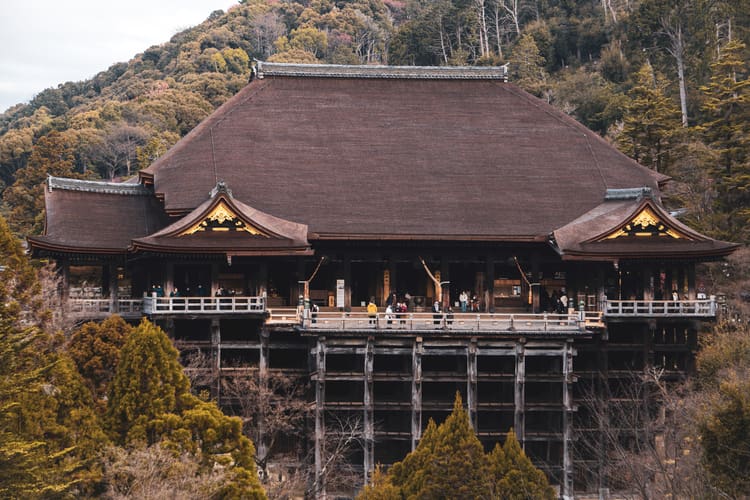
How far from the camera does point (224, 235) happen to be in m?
34.4

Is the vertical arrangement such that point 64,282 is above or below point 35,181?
below

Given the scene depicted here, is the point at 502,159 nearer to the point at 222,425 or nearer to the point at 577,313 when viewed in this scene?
the point at 577,313

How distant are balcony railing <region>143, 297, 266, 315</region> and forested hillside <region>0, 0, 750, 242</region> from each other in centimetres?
2063

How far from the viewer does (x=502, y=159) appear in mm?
39875

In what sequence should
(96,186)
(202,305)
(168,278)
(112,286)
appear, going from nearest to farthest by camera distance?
(202,305), (168,278), (112,286), (96,186)

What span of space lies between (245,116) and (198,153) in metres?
3.00

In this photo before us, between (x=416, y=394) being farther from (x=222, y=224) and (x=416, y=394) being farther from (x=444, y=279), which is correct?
(x=222, y=224)

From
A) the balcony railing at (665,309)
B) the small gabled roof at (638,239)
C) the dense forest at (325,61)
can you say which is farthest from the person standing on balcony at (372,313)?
the balcony railing at (665,309)

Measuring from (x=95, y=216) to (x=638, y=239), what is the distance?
20.1 metres

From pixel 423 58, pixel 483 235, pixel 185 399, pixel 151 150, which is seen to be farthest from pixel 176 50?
pixel 185 399

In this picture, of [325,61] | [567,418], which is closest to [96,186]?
[567,418]

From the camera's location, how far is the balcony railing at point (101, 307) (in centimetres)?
3503

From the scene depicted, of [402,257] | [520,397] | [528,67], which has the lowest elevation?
[520,397]

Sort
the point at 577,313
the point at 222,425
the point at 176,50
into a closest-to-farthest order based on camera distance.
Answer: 1. the point at 222,425
2. the point at 577,313
3. the point at 176,50
